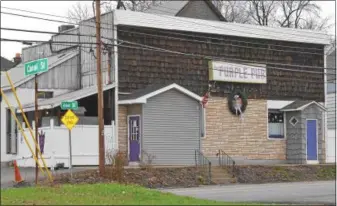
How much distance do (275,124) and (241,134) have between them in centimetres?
311

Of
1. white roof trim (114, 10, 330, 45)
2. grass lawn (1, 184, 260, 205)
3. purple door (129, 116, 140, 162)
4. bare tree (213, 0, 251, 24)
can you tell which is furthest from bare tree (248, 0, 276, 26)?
grass lawn (1, 184, 260, 205)

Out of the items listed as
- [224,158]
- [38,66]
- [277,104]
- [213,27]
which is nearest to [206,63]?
[213,27]

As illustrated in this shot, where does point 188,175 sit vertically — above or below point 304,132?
below

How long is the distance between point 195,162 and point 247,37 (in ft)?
26.6

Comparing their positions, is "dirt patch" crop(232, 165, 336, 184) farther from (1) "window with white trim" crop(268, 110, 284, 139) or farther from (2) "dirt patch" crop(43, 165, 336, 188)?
(1) "window with white trim" crop(268, 110, 284, 139)

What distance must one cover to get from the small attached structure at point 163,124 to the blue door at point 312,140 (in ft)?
25.4

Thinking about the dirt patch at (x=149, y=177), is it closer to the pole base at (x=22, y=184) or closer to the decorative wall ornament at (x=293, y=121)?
the pole base at (x=22, y=184)

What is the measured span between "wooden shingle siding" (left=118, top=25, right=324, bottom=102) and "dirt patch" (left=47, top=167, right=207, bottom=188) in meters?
5.29

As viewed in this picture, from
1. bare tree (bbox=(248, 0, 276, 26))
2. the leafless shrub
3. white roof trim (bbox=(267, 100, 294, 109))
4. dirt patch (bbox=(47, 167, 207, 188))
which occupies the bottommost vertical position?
dirt patch (bbox=(47, 167, 207, 188))

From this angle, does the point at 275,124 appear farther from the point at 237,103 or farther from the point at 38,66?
the point at 38,66

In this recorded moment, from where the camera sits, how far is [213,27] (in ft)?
110

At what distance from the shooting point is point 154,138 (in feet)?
97.9

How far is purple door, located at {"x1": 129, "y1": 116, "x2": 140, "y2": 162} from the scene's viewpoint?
97.9 ft

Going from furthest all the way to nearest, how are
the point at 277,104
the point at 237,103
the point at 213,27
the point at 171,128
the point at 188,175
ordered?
1. the point at 277,104
2. the point at 237,103
3. the point at 213,27
4. the point at 171,128
5. the point at 188,175
